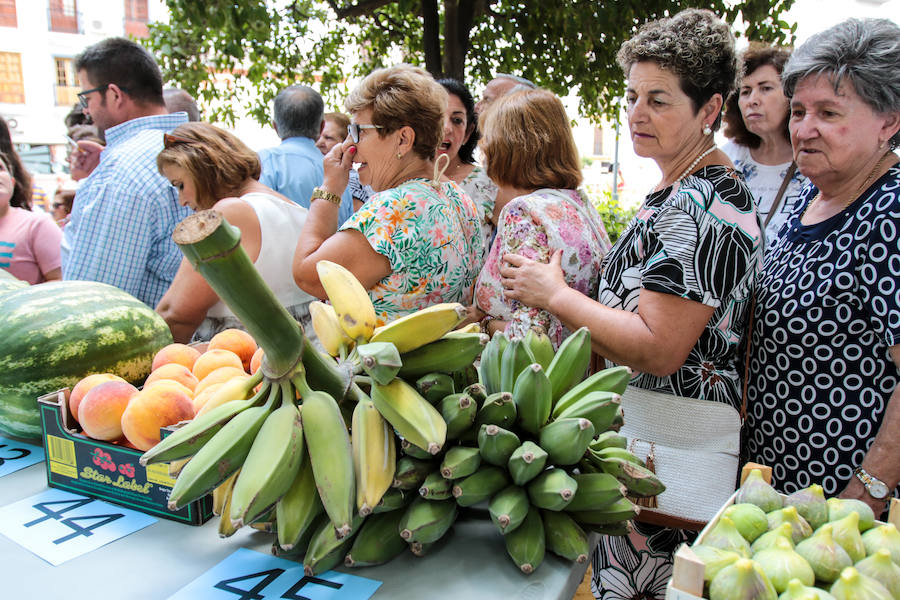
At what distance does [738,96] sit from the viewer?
3.39 metres

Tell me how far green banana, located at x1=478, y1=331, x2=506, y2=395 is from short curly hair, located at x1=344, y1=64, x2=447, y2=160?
48.4 inches

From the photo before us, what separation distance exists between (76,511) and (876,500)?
1.87m

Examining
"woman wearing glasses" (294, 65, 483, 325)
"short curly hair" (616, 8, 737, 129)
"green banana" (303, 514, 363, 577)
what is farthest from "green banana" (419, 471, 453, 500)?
"short curly hair" (616, 8, 737, 129)

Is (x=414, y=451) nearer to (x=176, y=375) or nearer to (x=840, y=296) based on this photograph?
(x=176, y=375)

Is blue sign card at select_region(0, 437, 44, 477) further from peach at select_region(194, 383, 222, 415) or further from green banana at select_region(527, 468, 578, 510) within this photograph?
green banana at select_region(527, 468, 578, 510)

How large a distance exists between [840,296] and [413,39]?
631cm

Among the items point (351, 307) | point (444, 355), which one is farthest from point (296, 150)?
point (444, 355)

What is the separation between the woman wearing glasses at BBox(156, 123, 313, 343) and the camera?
7.54 ft

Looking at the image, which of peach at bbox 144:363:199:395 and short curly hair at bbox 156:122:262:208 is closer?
peach at bbox 144:363:199:395

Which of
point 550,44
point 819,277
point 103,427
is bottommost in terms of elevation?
point 103,427

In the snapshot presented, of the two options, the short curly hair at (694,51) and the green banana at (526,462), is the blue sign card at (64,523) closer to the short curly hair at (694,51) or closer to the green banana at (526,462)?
the green banana at (526,462)

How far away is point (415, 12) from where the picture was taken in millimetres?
6285

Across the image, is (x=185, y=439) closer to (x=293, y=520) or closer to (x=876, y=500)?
(x=293, y=520)

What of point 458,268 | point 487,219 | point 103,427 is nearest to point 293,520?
point 103,427
